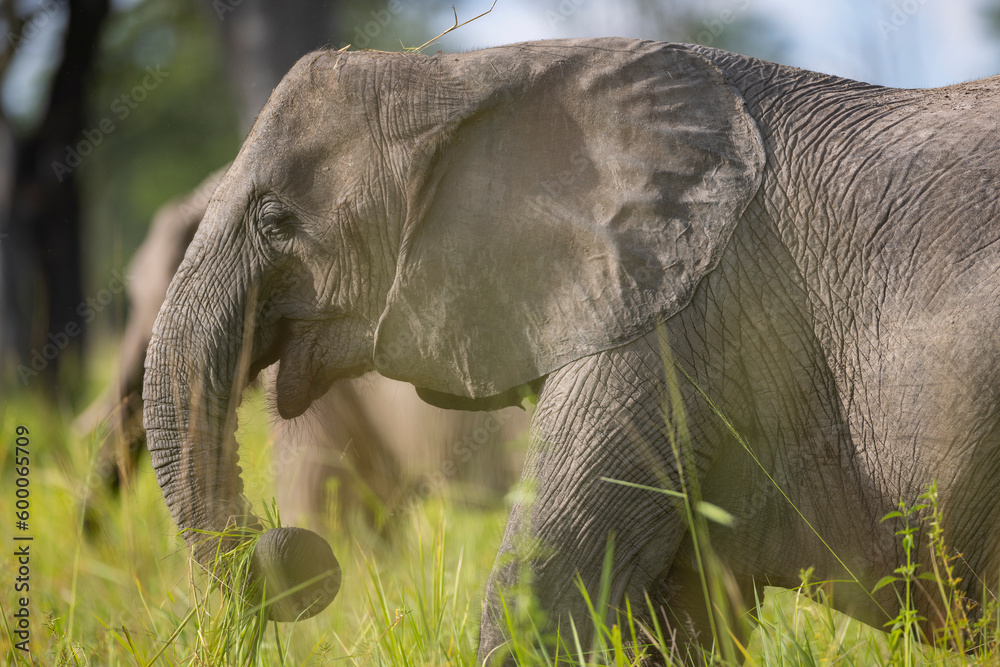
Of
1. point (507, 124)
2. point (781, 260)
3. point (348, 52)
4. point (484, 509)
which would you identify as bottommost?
point (484, 509)

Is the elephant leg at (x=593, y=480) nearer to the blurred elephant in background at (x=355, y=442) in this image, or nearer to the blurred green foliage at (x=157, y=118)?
the blurred elephant in background at (x=355, y=442)

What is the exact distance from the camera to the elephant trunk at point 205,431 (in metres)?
2.57

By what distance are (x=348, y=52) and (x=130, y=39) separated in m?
9.12

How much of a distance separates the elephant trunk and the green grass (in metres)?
0.11

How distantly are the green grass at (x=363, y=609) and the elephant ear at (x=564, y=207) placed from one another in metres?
0.41

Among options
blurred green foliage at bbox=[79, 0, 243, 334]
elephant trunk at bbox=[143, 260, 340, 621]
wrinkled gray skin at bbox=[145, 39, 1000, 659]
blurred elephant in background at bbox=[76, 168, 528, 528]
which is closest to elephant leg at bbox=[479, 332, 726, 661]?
wrinkled gray skin at bbox=[145, 39, 1000, 659]

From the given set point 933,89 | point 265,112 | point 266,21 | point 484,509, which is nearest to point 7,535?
point 484,509

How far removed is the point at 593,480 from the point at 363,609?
1646 millimetres

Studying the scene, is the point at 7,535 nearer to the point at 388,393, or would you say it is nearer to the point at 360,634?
the point at 388,393

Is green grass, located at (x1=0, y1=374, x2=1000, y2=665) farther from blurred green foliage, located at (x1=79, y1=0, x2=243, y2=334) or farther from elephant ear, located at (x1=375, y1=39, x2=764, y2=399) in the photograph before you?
blurred green foliage, located at (x1=79, y1=0, x2=243, y2=334)

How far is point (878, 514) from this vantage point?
236 cm

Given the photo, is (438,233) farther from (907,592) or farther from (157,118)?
(157,118)

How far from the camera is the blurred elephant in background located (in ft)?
15.0

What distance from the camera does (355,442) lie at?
486 cm
